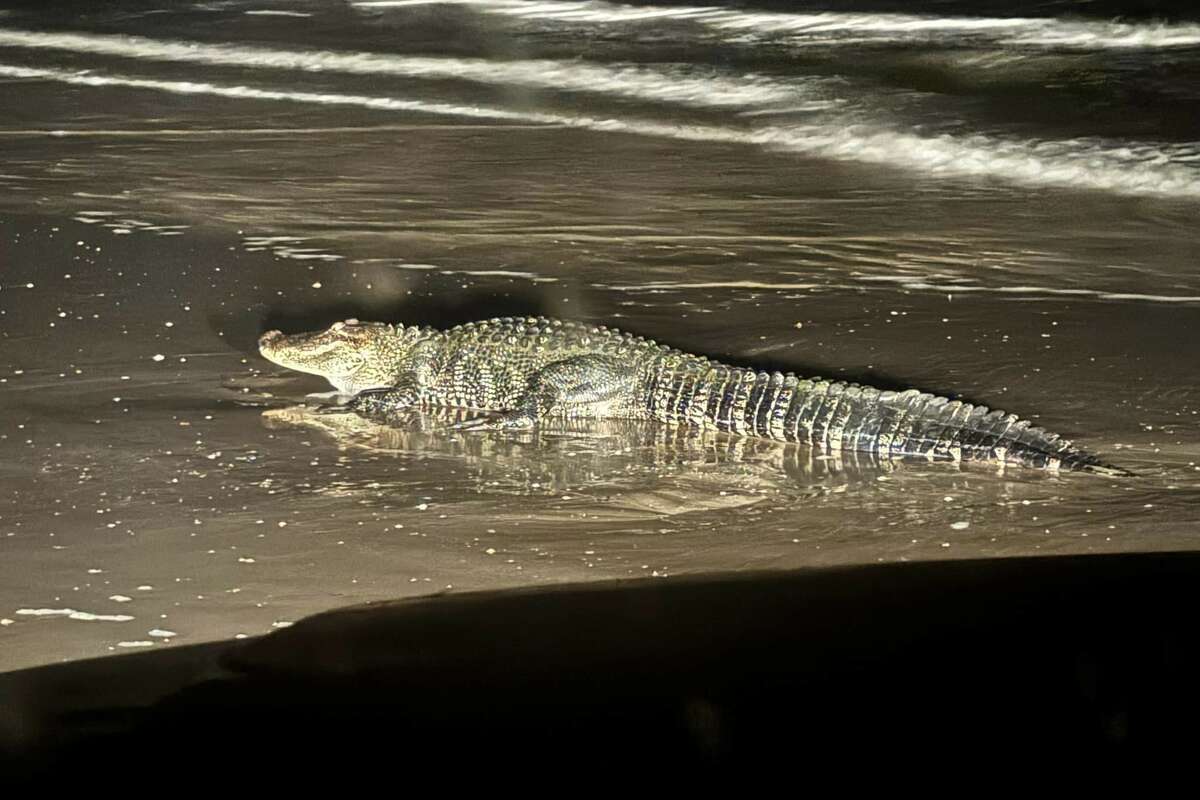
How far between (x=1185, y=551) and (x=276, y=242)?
590cm

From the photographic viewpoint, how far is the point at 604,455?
614 cm

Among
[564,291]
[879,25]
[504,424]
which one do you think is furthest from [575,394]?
[879,25]

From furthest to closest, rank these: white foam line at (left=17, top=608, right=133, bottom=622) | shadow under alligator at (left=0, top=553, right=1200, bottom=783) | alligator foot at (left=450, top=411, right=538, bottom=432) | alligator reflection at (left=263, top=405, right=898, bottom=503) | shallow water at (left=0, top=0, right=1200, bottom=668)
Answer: alligator foot at (left=450, top=411, right=538, bottom=432) → alligator reflection at (left=263, top=405, right=898, bottom=503) → shallow water at (left=0, top=0, right=1200, bottom=668) → white foam line at (left=17, top=608, right=133, bottom=622) → shadow under alligator at (left=0, top=553, right=1200, bottom=783)

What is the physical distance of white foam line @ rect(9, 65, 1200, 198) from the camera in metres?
10.6

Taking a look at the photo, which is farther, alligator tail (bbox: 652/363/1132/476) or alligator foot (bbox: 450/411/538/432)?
alligator foot (bbox: 450/411/538/432)

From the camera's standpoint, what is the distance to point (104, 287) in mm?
8125

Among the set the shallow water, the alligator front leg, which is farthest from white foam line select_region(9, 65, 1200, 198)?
the alligator front leg

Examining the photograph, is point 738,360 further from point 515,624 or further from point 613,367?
point 515,624

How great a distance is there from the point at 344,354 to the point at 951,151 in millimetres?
6276

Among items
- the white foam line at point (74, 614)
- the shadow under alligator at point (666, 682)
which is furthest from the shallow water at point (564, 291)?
the shadow under alligator at point (666, 682)

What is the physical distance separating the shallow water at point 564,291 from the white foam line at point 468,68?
0.41 ft

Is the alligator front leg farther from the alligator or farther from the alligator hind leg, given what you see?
the alligator hind leg

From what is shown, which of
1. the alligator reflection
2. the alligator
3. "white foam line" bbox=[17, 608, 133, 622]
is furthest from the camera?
the alligator

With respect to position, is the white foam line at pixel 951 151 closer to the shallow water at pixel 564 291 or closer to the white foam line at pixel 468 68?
the shallow water at pixel 564 291
